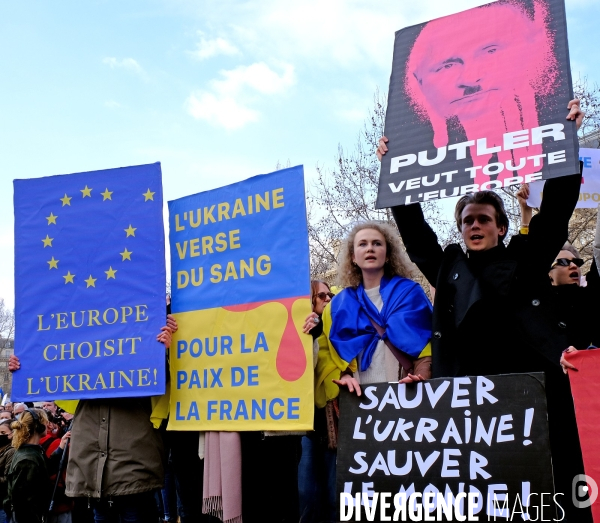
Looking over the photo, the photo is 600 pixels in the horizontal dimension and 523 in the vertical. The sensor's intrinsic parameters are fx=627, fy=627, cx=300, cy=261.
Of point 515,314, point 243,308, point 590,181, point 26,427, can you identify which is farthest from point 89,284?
point 590,181

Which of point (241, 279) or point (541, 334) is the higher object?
point (241, 279)

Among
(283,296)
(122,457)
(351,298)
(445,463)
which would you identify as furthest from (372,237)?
(122,457)

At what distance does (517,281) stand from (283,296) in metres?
1.33

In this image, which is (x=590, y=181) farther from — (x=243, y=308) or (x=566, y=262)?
(x=243, y=308)

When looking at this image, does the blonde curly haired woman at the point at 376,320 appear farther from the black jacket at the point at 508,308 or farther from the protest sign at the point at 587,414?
the protest sign at the point at 587,414

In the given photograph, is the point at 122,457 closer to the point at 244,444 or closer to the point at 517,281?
the point at 244,444

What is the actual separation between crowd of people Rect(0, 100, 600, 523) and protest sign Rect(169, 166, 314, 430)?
155 mm

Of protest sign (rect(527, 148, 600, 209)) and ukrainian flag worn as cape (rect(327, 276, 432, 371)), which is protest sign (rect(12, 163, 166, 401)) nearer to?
ukrainian flag worn as cape (rect(327, 276, 432, 371))

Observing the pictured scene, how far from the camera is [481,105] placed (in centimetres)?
323

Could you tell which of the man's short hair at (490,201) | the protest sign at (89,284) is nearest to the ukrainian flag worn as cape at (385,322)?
the man's short hair at (490,201)

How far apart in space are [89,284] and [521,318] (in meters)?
2.75

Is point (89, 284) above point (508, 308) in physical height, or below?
above

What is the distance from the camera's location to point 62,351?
4.20 metres

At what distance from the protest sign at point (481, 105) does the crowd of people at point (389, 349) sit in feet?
0.57
